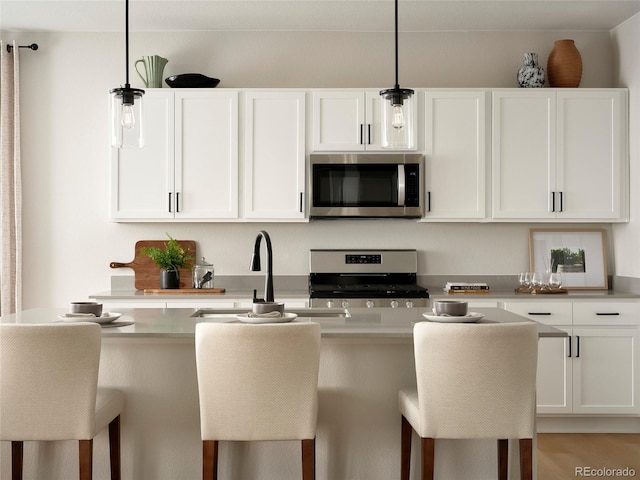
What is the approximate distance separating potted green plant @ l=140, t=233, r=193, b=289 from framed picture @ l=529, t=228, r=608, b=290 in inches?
94.5

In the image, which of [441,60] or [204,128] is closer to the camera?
[204,128]

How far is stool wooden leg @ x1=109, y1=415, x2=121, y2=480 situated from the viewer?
2516 millimetres

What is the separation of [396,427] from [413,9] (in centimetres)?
270

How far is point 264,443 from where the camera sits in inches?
104

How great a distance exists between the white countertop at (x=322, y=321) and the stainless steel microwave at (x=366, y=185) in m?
1.34

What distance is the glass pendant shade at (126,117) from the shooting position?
253cm

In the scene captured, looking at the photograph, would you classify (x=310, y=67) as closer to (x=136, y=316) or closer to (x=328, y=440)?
(x=136, y=316)

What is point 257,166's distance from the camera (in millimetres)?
4363

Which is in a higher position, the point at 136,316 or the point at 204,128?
the point at 204,128

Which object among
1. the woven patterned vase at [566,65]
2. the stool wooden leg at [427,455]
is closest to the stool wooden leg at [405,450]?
the stool wooden leg at [427,455]

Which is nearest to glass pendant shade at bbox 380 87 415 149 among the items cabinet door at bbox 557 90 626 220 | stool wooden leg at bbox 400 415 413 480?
stool wooden leg at bbox 400 415 413 480

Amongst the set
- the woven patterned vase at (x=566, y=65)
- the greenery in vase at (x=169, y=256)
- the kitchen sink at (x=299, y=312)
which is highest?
the woven patterned vase at (x=566, y=65)

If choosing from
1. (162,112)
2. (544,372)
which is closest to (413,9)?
(162,112)

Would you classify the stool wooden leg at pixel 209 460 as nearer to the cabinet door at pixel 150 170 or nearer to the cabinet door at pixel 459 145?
the cabinet door at pixel 150 170
